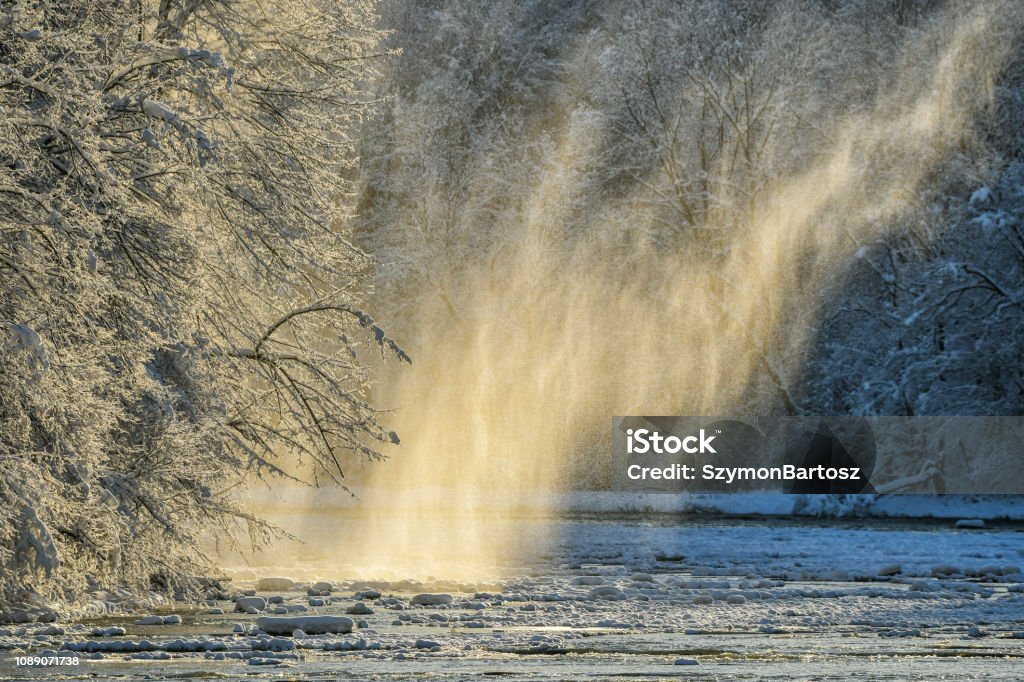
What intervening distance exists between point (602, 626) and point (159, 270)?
4.23 metres

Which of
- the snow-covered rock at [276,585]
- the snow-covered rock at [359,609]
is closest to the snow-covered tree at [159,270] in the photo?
the snow-covered rock at [276,585]

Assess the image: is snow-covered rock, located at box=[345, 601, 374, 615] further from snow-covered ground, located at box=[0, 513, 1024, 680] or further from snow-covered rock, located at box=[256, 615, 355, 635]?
snow-covered rock, located at box=[256, 615, 355, 635]

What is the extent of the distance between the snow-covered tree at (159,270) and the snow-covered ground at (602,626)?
889 millimetres

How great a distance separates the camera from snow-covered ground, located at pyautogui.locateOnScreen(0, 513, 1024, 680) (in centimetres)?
854

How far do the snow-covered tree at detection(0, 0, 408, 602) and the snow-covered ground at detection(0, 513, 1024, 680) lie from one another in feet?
2.92

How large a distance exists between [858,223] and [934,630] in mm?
23855

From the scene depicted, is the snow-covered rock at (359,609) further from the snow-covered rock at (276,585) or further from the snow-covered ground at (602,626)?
the snow-covered rock at (276,585)

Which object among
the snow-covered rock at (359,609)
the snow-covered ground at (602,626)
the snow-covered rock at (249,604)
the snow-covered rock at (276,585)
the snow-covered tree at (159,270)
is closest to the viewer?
the snow-covered ground at (602,626)

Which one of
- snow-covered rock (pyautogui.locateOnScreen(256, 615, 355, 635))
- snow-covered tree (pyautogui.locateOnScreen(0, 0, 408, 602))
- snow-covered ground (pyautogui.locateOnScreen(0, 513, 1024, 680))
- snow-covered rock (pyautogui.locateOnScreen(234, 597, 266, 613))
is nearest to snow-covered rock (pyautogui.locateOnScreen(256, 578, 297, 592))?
snow-covered ground (pyautogui.locateOnScreen(0, 513, 1024, 680))

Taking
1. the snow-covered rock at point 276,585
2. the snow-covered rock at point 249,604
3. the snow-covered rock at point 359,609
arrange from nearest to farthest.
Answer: the snow-covered rock at point 359,609 < the snow-covered rock at point 249,604 < the snow-covered rock at point 276,585

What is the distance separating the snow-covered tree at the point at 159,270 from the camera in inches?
364

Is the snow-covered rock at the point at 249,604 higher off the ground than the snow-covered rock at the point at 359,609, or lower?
higher

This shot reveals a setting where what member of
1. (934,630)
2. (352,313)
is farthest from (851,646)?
(352,313)

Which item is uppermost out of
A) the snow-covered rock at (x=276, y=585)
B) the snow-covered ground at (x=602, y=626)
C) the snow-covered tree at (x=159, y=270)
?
the snow-covered tree at (x=159, y=270)
